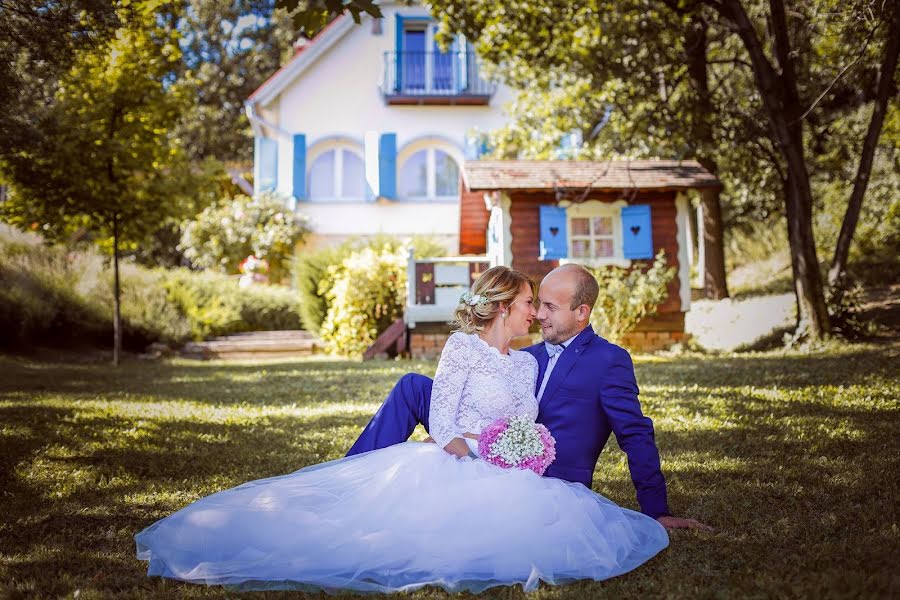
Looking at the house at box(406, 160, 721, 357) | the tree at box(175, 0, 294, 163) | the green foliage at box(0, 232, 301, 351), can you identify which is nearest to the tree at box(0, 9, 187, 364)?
the green foliage at box(0, 232, 301, 351)

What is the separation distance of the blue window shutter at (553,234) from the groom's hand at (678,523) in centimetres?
1119

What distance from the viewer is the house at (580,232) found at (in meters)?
14.6

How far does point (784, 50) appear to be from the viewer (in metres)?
11.8

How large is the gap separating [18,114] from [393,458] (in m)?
6.93

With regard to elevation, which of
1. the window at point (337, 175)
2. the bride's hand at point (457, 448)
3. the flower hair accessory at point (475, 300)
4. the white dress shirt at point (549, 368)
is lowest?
the bride's hand at point (457, 448)

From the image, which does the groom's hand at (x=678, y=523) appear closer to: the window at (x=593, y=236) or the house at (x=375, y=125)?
the window at (x=593, y=236)

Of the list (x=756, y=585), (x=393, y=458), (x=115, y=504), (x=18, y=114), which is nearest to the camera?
(x=756, y=585)

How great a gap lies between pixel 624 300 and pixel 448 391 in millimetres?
10305

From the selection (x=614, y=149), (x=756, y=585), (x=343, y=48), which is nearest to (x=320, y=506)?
(x=756, y=585)

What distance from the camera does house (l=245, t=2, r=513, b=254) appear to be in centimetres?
2269

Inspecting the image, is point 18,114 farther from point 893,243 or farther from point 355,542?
point 893,243

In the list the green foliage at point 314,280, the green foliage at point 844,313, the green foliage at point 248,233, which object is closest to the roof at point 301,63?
the green foliage at point 248,233

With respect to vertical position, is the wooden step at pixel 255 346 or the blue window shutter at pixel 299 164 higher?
the blue window shutter at pixel 299 164

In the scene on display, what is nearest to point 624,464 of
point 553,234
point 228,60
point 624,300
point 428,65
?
point 624,300
